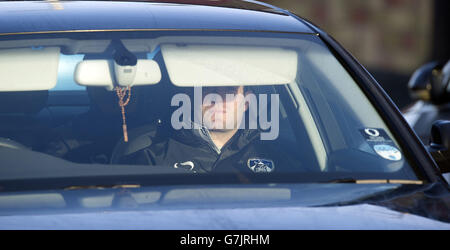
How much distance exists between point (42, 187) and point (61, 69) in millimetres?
744

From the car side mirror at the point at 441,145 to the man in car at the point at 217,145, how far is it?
0.50 m

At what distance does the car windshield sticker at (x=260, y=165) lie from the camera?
3586mm

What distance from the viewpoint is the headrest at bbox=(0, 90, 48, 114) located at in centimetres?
365

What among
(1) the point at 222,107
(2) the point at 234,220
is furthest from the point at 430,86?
(2) the point at 234,220

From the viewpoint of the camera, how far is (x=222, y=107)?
155 inches

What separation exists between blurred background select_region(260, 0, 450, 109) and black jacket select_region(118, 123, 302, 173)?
17.1 m

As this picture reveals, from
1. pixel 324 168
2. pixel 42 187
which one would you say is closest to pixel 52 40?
pixel 42 187

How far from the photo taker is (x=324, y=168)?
11.3ft

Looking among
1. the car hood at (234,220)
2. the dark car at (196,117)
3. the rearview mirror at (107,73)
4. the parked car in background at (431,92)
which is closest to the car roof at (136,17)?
the dark car at (196,117)

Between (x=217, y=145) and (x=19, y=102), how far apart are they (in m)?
0.77

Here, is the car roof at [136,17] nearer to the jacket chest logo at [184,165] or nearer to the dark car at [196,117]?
the dark car at [196,117]

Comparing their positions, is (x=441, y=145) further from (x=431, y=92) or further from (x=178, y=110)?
(x=431, y=92)

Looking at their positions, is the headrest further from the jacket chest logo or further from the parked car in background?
the parked car in background
